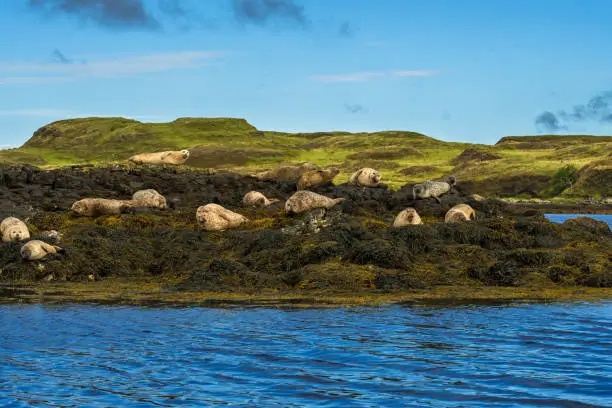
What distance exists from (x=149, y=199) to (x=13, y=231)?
26.2 feet

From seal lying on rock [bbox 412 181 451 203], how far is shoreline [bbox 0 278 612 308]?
1493 centimetres

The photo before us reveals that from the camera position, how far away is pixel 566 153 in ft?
643

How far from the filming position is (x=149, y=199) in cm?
3444

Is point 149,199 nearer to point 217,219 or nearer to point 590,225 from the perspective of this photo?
point 217,219

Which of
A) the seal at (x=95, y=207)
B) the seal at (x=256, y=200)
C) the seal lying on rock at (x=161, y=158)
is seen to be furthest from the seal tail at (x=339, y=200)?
the seal lying on rock at (x=161, y=158)

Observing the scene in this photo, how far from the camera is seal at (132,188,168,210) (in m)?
34.3

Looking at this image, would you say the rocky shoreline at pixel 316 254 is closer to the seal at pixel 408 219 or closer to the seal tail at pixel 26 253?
the seal tail at pixel 26 253

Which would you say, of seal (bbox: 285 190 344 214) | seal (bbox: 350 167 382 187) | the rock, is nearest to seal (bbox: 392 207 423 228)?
seal (bbox: 285 190 344 214)

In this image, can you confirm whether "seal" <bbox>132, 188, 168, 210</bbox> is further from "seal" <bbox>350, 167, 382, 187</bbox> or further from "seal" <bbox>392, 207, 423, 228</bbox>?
"seal" <bbox>392, 207, 423, 228</bbox>

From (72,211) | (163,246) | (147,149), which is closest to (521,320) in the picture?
(163,246)

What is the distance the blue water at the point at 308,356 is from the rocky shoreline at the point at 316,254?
133 inches

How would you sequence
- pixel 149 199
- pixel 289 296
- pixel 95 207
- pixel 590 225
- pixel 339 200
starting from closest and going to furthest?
1. pixel 289 296
2. pixel 590 225
3. pixel 95 207
4. pixel 339 200
5. pixel 149 199

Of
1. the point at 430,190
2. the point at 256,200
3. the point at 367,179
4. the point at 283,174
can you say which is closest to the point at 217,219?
the point at 256,200

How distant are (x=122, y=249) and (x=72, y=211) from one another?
8.35 meters
